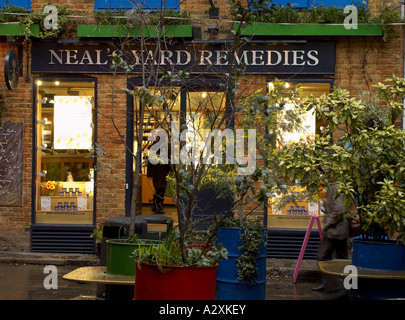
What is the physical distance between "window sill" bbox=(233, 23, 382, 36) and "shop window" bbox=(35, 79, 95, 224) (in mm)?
3744

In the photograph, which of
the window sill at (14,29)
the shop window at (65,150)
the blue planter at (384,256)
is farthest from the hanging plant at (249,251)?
the window sill at (14,29)

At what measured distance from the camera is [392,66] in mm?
13766

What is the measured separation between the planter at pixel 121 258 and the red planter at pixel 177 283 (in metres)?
1.78

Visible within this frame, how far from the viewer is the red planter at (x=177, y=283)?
17.5 ft

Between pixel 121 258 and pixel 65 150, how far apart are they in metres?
7.42

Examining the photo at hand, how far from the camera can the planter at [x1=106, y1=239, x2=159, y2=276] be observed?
722cm

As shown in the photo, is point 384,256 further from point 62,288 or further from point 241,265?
point 62,288

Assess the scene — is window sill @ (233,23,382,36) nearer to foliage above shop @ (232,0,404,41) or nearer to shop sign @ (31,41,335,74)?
foliage above shop @ (232,0,404,41)

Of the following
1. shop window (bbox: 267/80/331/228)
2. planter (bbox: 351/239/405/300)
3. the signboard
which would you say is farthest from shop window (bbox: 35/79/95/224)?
Answer: planter (bbox: 351/239/405/300)

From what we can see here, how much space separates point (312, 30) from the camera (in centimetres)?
1359

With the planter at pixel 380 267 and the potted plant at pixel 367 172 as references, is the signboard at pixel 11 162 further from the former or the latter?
the planter at pixel 380 267

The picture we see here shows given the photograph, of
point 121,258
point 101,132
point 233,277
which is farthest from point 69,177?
point 121,258

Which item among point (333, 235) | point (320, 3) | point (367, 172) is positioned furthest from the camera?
Result: point (320, 3)
